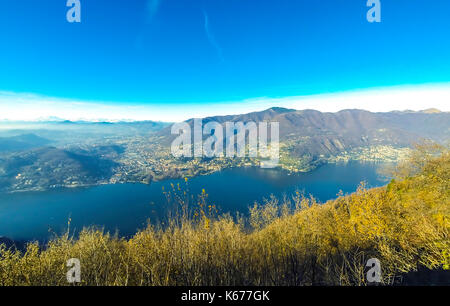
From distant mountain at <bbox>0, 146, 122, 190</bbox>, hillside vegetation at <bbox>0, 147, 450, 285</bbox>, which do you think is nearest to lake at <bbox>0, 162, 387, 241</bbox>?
distant mountain at <bbox>0, 146, 122, 190</bbox>

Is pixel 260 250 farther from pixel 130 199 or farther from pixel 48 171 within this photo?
pixel 48 171

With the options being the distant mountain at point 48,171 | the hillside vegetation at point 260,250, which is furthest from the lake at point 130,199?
the hillside vegetation at point 260,250

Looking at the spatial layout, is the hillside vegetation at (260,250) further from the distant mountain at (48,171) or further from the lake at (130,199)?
the distant mountain at (48,171)

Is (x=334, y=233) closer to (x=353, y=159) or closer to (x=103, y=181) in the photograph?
(x=103, y=181)

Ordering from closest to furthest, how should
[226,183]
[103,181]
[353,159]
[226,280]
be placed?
[226,280] < [226,183] < [103,181] < [353,159]

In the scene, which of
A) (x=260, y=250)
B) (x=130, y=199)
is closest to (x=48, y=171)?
(x=130, y=199)
